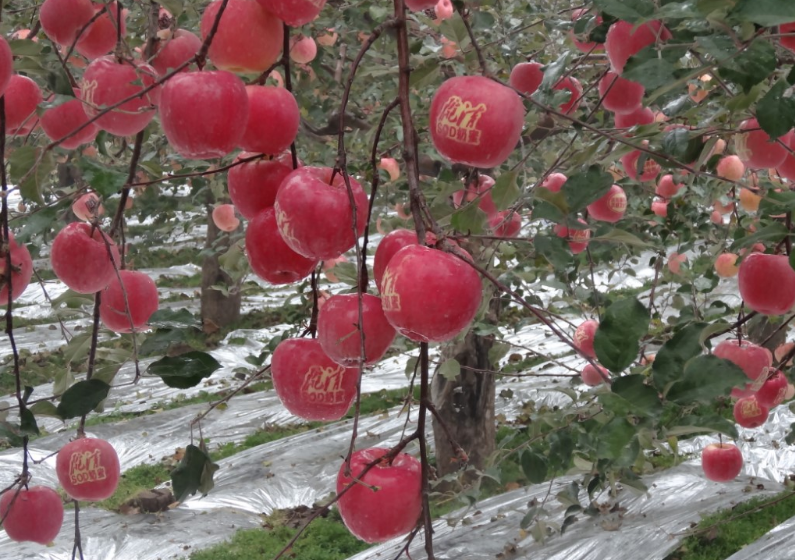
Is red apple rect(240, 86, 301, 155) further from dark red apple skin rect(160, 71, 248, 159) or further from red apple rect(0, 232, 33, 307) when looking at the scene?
red apple rect(0, 232, 33, 307)

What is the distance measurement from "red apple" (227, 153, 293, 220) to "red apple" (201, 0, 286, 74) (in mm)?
98

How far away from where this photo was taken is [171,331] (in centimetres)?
90

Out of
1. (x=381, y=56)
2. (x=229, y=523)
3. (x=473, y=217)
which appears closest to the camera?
(x=473, y=217)

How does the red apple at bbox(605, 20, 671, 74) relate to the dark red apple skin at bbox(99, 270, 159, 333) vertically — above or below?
above

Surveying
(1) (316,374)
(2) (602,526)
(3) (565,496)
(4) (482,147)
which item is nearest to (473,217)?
(4) (482,147)

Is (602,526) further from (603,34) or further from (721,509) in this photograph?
(603,34)

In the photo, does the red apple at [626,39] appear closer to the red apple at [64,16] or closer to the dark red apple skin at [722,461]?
the red apple at [64,16]

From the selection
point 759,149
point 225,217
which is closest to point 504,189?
point 759,149

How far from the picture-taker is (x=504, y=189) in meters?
0.82

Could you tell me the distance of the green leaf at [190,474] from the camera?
0.83m

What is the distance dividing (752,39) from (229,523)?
4.03 m

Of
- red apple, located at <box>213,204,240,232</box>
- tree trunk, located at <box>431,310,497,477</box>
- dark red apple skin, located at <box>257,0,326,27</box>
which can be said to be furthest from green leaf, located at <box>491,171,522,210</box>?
tree trunk, located at <box>431,310,497,477</box>

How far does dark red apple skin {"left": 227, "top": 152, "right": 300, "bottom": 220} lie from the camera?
74cm

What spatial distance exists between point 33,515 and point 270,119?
3.11 ft
